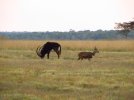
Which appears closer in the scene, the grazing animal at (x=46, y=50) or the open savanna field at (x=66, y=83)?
the open savanna field at (x=66, y=83)

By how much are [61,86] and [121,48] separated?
2474 cm

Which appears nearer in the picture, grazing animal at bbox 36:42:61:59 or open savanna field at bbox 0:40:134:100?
open savanna field at bbox 0:40:134:100

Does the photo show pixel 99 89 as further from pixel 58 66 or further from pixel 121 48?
pixel 121 48

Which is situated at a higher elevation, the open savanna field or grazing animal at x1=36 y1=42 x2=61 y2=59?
grazing animal at x1=36 y1=42 x2=61 y2=59

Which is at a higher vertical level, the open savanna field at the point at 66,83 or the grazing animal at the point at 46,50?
the grazing animal at the point at 46,50

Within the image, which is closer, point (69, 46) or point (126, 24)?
point (126, 24)

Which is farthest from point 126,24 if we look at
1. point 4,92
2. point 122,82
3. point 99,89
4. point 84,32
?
point 84,32

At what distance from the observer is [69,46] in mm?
43344

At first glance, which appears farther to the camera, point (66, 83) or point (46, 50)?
point (46, 50)

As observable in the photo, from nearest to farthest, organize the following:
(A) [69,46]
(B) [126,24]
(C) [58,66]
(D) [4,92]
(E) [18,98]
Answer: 1. (E) [18,98]
2. (D) [4,92]
3. (C) [58,66]
4. (B) [126,24]
5. (A) [69,46]

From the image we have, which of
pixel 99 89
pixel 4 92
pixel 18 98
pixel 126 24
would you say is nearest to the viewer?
pixel 18 98

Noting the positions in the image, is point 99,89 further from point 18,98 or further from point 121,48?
point 121,48

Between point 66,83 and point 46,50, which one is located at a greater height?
point 46,50

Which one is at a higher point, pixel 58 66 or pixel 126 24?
pixel 126 24
